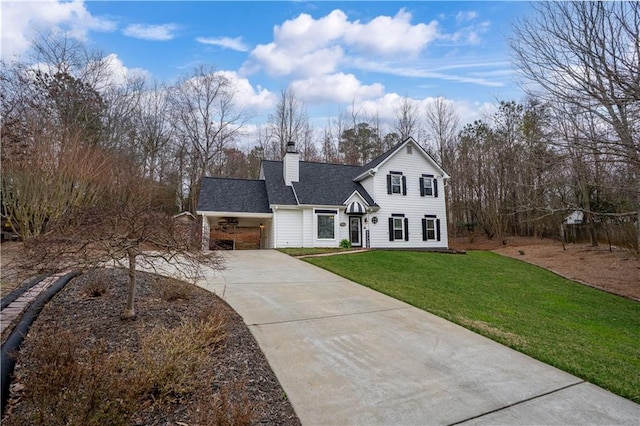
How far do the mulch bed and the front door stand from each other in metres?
11.9

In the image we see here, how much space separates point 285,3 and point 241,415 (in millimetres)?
12245

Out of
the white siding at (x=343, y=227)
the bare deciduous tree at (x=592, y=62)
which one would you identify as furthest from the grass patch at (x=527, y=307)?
the white siding at (x=343, y=227)

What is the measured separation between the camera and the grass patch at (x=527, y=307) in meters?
4.02

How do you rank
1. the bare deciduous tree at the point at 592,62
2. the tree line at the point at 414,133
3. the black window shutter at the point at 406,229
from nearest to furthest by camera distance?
the bare deciduous tree at the point at 592,62 → the tree line at the point at 414,133 → the black window shutter at the point at 406,229

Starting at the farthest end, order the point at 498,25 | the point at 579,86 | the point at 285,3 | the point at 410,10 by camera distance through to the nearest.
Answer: the point at 285,3 < the point at 410,10 < the point at 498,25 < the point at 579,86

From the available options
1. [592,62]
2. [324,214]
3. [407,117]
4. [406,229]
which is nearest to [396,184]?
[406,229]

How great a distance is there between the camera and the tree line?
568cm

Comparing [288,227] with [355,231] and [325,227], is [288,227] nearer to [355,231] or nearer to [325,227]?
[325,227]

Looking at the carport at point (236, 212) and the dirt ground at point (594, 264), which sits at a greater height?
the carport at point (236, 212)

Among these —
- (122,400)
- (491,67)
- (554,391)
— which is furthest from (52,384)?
(491,67)

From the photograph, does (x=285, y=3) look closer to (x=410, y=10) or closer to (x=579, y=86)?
(x=410, y=10)

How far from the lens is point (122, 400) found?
7.98 ft

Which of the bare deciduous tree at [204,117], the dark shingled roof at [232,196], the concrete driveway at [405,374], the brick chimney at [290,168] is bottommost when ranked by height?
the concrete driveway at [405,374]

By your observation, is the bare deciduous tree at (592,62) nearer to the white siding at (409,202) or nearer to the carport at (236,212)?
the white siding at (409,202)
